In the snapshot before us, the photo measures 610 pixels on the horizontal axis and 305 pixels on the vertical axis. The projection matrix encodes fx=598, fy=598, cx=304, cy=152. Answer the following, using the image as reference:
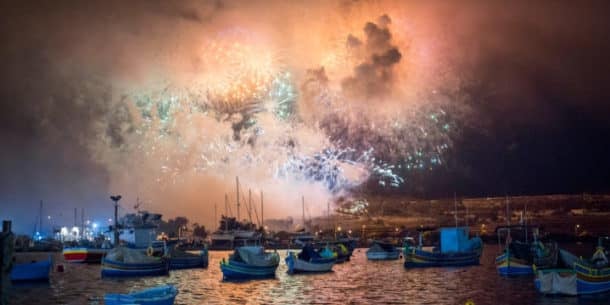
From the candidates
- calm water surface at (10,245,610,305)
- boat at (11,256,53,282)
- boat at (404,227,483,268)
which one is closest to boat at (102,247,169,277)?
calm water surface at (10,245,610,305)

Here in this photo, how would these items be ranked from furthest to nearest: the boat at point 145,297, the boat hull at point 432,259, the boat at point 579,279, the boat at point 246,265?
1. the boat hull at point 432,259
2. the boat at point 246,265
3. the boat at point 579,279
4. the boat at point 145,297

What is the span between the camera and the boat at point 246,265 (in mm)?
65062

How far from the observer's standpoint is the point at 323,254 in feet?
290

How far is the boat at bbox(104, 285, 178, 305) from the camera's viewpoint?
110ft

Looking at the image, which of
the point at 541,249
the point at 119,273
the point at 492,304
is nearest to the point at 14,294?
the point at 119,273

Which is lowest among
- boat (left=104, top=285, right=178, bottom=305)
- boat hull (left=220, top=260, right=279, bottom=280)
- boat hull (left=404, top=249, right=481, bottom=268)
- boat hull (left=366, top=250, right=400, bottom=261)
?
boat hull (left=366, top=250, right=400, bottom=261)

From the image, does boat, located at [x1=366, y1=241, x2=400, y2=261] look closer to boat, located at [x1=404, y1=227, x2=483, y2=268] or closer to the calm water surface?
boat, located at [x1=404, y1=227, x2=483, y2=268]

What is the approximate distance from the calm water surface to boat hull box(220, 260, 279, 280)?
1.61 m

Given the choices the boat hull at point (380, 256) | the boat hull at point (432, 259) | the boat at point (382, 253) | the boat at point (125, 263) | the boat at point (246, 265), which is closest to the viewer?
the boat at point (246, 265)

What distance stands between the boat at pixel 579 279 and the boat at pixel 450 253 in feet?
123

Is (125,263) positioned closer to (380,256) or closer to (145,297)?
(145,297)

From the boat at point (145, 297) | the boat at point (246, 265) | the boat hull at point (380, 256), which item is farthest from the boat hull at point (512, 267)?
the boat hull at point (380, 256)

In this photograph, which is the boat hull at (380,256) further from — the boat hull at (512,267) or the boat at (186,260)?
the boat hull at (512,267)

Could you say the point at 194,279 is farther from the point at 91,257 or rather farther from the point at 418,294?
the point at 91,257
